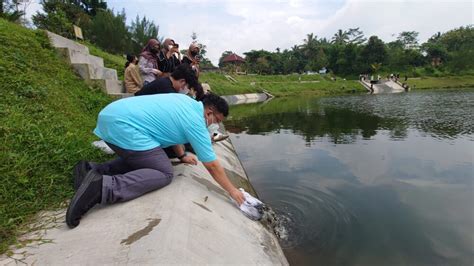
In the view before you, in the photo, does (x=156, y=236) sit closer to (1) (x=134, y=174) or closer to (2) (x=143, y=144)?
(1) (x=134, y=174)

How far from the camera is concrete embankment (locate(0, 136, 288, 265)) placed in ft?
6.57

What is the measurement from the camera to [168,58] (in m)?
7.41

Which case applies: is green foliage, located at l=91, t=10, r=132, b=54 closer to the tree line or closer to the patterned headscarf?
the patterned headscarf

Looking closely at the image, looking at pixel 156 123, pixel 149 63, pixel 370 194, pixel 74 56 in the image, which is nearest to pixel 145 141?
pixel 156 123

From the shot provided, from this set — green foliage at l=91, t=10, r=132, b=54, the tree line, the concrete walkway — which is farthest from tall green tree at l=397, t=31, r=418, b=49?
green foliage at l=91, t=10, r=132, b=54

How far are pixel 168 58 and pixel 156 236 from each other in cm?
597

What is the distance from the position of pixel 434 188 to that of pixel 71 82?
7500 millimetres

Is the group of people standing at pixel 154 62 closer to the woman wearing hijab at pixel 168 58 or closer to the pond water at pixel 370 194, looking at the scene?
the woman wearing hijab at pixel 168 58

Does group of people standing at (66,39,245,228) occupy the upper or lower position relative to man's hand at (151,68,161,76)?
lower

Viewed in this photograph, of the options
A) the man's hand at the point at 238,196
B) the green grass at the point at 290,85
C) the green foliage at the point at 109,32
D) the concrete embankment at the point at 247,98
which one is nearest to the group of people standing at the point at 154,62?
the man's hand at the point at 238,196

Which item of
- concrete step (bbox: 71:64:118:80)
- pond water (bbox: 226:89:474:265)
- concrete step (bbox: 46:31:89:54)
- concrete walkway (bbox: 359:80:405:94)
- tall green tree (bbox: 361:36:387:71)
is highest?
tall green tree (bbox: 361:36:387:71)

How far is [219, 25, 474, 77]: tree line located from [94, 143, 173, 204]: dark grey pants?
56.2m

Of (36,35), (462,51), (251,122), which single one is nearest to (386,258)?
(36,35)

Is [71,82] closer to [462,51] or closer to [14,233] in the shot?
[14,233]
